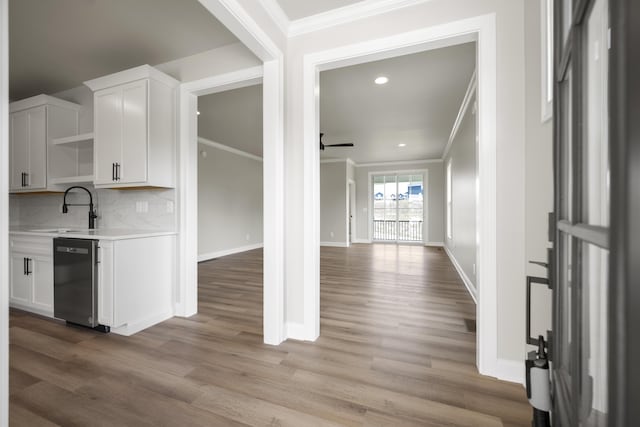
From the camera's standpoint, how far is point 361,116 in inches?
183

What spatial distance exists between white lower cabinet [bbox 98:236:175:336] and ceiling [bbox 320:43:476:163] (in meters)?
2.64

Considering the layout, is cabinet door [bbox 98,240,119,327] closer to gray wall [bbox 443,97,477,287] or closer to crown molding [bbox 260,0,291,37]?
crown molding [bbox 260,0,291,37]

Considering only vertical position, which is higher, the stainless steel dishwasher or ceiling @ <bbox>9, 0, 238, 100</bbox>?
ceiling @ <bbox>9, 0, 238, 100</bbox>

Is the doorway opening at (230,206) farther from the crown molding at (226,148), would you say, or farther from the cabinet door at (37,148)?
the cabinet door at (37,148)

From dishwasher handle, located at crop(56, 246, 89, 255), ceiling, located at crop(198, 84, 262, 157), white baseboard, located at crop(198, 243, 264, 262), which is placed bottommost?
white baseboard, located at crop(198, 243, 264, 262)

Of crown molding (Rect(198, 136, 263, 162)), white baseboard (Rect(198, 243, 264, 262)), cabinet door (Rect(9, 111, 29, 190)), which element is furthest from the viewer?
crown molding (Rect(198, 136, 263, 162))

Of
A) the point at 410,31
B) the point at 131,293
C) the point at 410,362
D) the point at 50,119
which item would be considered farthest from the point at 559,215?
the point at 50,119

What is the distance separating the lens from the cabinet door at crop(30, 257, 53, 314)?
2652mm

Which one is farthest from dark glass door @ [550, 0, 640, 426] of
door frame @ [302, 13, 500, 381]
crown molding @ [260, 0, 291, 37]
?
crown molding @ [260, 0, 291, 37]

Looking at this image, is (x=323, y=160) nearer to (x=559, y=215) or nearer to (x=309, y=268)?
(x=309, y=268)

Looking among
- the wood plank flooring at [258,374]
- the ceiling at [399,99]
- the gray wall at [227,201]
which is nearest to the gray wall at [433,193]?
the ceiling at [399,99]

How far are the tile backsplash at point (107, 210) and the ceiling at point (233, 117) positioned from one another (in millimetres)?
1712

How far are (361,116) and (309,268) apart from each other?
3.32m

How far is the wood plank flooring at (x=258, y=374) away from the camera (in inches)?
56.2
